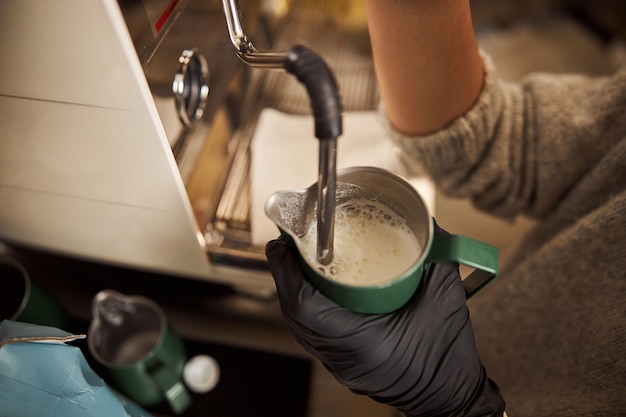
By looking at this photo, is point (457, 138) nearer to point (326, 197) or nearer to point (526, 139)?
point (526, 139)

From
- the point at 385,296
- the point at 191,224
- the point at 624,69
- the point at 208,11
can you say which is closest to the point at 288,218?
the point at 385,296

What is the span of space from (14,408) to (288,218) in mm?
354

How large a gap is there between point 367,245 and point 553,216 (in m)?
0.41

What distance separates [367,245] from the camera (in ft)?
1.64

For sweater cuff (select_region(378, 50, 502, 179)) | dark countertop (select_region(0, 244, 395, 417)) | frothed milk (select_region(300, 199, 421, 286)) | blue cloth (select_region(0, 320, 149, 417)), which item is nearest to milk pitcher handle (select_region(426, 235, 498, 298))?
frothed milk (select_region(300, 199, 421, 286))

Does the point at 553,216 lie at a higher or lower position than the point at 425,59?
lower

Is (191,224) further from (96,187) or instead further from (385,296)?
(385,296)

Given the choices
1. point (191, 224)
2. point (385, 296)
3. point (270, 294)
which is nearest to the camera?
point (385, 296)

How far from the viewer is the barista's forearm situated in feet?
1.86

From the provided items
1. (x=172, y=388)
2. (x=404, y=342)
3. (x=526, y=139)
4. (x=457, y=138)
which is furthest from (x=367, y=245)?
(x=172, y=388)

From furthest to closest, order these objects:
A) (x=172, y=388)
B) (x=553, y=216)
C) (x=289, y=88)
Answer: (x=289, y=88)
(x=172, y=388)
(x=553, y=216)

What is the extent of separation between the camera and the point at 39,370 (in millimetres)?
475

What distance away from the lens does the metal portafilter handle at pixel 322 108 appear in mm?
361

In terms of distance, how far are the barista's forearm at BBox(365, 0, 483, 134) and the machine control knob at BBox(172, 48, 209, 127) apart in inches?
10.4
